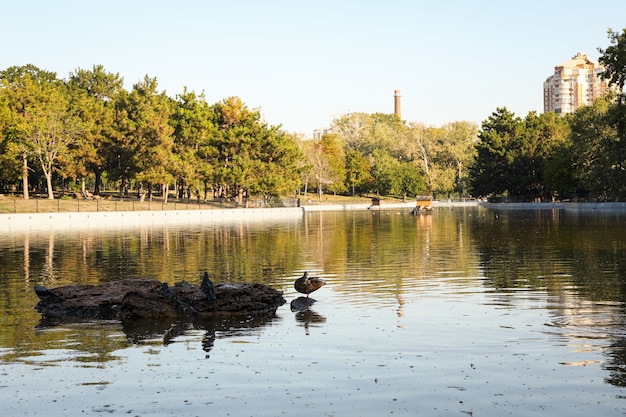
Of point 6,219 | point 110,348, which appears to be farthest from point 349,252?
point 6,219

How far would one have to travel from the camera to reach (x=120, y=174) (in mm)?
115438

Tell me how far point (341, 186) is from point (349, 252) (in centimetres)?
13642

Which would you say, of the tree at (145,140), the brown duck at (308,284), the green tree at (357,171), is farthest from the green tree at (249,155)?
the brown duck at (308,284)

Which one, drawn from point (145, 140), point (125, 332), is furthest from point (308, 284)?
point (145, 140)

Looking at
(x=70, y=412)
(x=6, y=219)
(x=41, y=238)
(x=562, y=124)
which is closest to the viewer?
(x=70, y=412)

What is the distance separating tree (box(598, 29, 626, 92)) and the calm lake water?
31172 millimetres

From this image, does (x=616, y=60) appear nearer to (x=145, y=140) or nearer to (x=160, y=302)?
(x=160, y=302)

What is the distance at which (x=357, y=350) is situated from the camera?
15141 millimetres

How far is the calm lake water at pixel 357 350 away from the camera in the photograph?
37.2 ft

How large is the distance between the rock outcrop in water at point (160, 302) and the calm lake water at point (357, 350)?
22.2 inches

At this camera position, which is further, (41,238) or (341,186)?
(341,186)

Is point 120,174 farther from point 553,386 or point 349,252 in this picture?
point 553,386

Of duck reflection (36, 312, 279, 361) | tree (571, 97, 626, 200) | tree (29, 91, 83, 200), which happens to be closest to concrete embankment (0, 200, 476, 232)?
tree (29, 91, 83, 200)

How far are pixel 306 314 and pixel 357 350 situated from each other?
519 cm
